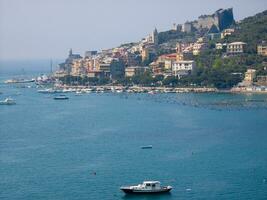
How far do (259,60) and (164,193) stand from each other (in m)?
21.9

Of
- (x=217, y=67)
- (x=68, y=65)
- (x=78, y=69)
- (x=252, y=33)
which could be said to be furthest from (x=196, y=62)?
(x=68, y=65)

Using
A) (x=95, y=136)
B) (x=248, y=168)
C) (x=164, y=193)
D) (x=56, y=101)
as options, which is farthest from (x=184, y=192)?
(x=56, y=101)

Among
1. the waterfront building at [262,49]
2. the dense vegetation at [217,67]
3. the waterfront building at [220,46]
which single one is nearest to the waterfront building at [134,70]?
the dense vegetation at [217,67]

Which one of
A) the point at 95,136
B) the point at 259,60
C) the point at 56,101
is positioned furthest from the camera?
the point at 259,60

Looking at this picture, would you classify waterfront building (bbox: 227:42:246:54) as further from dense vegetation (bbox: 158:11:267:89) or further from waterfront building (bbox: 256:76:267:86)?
waterfront building (bbox: 256:76:267:86)

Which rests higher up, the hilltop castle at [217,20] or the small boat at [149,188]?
the hilltop castle at [217,20]

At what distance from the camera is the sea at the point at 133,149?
12.8m

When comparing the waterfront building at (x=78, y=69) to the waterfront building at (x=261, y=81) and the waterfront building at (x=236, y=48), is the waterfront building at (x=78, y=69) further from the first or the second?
the waterfront building at (x=261, y=81)

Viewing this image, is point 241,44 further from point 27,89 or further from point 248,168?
point 248,168

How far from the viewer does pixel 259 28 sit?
37.8 m

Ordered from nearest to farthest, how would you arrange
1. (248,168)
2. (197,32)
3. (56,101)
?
1. (248,168)
2. (56,101)
3. (197,32)

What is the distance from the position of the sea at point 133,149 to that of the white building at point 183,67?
7566 millimetres

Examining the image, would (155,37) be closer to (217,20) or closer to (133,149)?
(217,20)

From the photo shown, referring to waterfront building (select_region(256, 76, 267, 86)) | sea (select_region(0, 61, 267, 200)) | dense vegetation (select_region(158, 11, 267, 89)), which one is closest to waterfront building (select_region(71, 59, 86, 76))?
dense vegetation (select_region(158, 11, 267, 89))
